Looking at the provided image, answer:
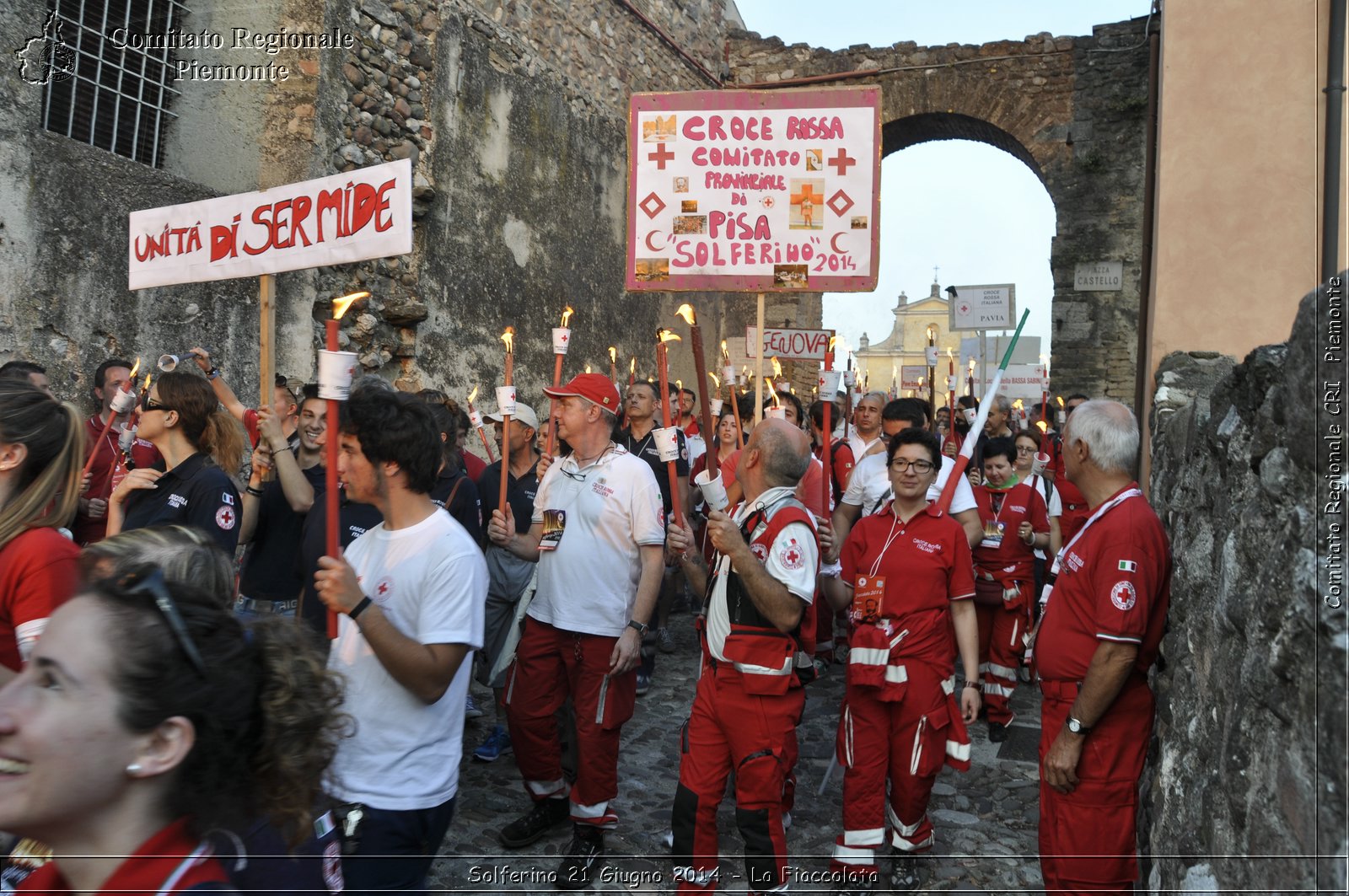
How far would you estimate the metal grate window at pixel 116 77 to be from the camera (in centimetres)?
719

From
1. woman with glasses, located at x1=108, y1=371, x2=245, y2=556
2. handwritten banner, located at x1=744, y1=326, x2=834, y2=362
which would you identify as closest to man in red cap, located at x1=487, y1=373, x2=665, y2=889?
woman with glasses, located at x1=108, y1=371, x2=245, y2=556

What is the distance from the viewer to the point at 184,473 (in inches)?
162

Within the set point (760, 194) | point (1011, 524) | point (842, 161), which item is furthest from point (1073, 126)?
point (760, 194)

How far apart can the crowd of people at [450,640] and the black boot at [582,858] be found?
0.02m

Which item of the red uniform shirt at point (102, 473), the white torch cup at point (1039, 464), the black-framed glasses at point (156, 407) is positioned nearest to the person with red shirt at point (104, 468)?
the red uniform shirt at point (102, 473)

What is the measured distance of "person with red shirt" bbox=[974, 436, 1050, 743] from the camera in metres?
6.79

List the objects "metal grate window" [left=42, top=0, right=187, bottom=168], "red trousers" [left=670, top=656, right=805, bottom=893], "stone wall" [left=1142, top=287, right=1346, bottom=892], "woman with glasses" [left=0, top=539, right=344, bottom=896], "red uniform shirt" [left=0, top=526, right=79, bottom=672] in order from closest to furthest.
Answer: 1. "woman with glasses" [left=0, top=539, right=344, bottom=896]
2. "stone wall" [left=1142, top=287, right=1346, bottom=892]
3. "red uniform shirt" [left=0, top=526, right=79, bottom=672]
4. "red trousers" [left=670, top=656, right=805, bottom=893]
5. "metal grate window" [left=42, top=0, right=187, bottom=168]

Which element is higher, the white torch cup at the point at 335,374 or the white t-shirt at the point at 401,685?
the white torch cup at the point at 335,374

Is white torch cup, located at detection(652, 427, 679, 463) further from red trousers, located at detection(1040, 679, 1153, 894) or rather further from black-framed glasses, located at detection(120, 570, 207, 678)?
black-framed glasses, located at detection(120, 570, 207, 678)

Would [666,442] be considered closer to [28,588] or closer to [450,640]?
[450,640]

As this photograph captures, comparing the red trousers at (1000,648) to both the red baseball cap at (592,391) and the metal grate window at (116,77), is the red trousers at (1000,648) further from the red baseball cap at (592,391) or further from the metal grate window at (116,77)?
the metal grate window at (116,77)

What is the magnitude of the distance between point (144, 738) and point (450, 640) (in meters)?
1.31

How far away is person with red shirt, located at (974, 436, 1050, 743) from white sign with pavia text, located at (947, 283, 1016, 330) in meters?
5.48

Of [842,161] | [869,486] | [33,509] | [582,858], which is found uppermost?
[842,161]
